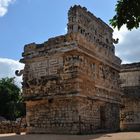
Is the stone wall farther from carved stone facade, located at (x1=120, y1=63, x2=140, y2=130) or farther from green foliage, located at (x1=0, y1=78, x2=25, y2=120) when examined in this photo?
green foliage, located at (x1=0, y1=78, x2=25, y2=120)

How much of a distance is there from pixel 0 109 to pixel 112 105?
874 inches

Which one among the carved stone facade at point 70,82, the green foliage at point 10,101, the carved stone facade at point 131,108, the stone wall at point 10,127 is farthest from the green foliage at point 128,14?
the green foliage at point 10,101

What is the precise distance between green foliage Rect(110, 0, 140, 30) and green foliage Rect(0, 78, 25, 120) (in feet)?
103

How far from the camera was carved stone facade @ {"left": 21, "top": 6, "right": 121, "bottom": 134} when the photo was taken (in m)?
17.9

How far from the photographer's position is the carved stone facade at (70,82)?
1794cm

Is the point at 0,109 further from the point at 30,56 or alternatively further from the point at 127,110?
the point at 30,56

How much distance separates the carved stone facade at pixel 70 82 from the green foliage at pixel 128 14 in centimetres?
948

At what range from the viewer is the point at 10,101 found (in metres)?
42.7

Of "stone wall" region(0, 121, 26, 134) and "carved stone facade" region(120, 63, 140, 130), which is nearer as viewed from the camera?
"stone wall" region(0, 121, 26, 134)

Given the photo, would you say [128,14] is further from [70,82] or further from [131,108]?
[131,108]

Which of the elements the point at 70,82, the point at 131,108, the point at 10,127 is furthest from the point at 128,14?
the point at 131,108

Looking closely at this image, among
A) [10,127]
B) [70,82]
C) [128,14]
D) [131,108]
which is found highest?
[128,14]

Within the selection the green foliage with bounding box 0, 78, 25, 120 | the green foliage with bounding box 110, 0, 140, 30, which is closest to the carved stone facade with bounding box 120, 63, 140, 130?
the green foliage with bounding box 0, 78, 25, 120

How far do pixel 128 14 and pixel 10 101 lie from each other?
36076 millimetres
